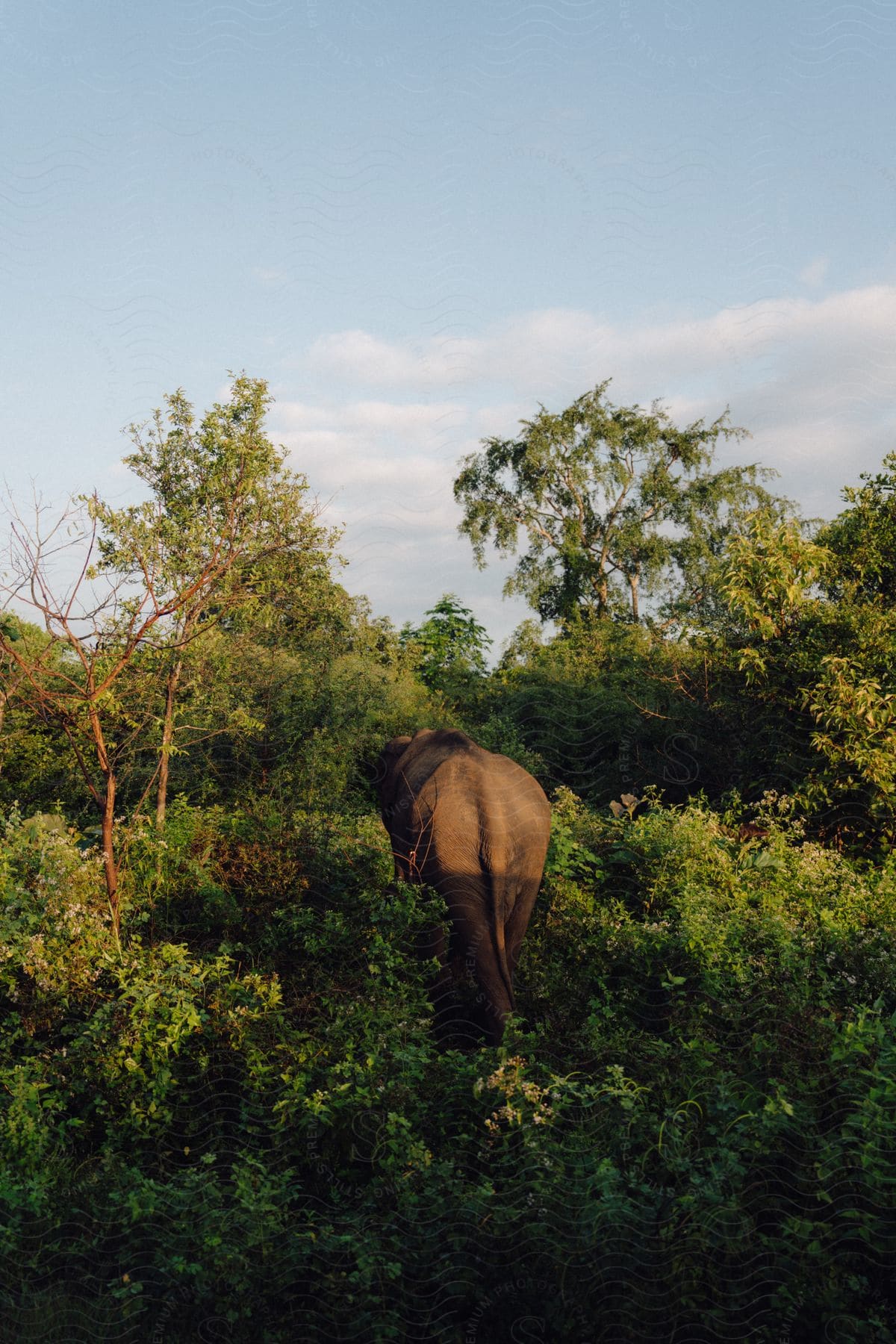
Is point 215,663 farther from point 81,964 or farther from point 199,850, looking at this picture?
point 81,964

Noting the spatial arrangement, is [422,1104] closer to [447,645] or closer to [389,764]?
[389,764]

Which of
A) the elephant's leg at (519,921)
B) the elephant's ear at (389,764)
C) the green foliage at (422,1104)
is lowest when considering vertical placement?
the green foliage at (422,1104)

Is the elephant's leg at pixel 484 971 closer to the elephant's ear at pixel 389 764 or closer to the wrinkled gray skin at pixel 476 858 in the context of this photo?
the wrinkled gray skin at pixel 476 858

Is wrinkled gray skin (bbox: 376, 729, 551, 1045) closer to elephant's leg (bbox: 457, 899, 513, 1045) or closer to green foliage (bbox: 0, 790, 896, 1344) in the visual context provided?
elephant's leg (bbox: 457, 899, 513, 1045)

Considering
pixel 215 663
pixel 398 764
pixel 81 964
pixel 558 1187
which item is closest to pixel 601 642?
pixel 215 663

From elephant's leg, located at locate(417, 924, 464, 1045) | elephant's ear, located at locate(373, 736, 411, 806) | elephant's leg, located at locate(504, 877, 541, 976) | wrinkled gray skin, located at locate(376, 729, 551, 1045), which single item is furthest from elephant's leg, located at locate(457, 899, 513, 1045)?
elephant's ear, located at locate(373, 736, 411, 806)

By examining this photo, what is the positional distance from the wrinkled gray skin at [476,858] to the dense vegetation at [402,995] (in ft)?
0.82

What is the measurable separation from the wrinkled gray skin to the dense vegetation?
0.25 m

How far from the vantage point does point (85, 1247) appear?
3926 mm

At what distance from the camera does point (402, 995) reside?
18.6 feet

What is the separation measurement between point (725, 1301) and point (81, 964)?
3.90 meters

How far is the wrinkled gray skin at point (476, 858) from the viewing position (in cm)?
614

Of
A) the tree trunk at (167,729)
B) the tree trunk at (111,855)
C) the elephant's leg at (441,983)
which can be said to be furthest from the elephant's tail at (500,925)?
the tree trunk at (167,729)

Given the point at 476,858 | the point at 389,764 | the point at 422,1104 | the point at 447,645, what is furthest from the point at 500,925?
the point at 447,645
